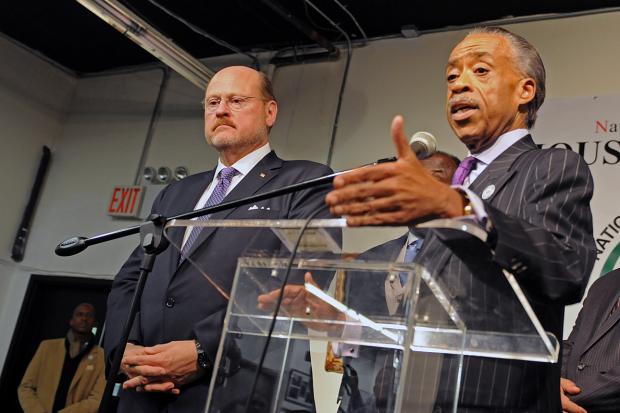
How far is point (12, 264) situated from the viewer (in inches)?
241

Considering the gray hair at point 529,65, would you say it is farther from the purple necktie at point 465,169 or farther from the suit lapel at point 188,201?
the suit lapel at point 188,201

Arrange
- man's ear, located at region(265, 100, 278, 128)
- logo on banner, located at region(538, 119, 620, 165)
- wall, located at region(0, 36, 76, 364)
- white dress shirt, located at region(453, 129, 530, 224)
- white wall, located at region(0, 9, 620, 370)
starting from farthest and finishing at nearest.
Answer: wall, located at region(0, 36, 76, 364)
white wall, located at region(0, 9, 620, 370)
logo on banner, located at region(538, 119, 620, 165)
man's ear, located at region(265, 100, 278, 128)
white dress shirt, located at region(453, 129, 530, 224)

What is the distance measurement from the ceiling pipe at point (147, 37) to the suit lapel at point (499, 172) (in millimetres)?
3345

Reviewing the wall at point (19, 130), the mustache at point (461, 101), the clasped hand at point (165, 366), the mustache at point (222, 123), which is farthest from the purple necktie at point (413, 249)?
the wall at point (19, 130)

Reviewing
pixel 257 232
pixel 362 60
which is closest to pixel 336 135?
pixel 362 60

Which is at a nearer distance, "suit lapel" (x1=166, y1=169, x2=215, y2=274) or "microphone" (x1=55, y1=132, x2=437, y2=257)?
"microphone" (x1=55, y1=132, x2=437, y2=257)

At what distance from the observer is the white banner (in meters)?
3.79

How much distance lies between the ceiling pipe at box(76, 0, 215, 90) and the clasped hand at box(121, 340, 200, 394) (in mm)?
2999

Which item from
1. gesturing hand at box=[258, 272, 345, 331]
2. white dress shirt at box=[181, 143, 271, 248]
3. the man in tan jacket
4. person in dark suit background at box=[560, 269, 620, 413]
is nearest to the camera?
gesturing hand at box=[258, 272, 345, 331]

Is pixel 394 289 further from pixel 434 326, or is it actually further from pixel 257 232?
pixel 257 232

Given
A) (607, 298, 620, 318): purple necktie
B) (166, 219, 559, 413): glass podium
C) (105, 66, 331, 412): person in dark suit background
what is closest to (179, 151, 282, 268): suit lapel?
(105, 66, 331, 412): person in dark suit background

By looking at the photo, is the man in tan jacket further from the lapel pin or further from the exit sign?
the lapel pin

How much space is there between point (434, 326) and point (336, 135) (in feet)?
12.6

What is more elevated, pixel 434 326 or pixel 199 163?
pixel 199 163
